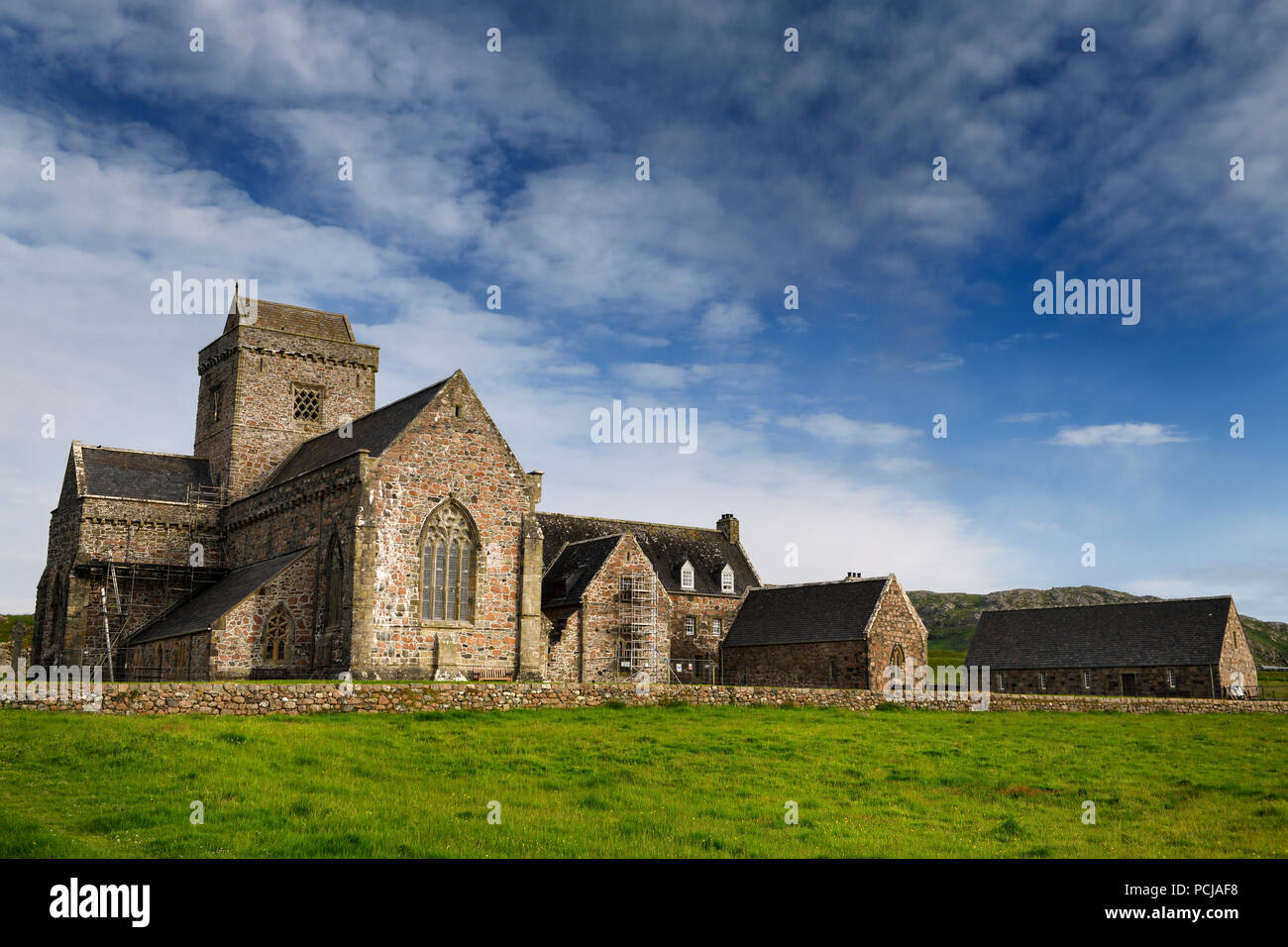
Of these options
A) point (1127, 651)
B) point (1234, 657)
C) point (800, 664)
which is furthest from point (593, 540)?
point (1234, 657)

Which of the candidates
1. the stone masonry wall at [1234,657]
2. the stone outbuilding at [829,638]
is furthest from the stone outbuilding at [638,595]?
the stone masonry wall at [1234,657]

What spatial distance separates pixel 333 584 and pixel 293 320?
22.0 metres

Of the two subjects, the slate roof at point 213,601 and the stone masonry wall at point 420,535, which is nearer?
the stone masonry wall at point 420,535

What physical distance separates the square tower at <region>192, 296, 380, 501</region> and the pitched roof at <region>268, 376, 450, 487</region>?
1.50m

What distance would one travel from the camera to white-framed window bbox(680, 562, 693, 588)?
61156mm

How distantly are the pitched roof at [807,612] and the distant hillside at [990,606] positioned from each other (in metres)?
93.4

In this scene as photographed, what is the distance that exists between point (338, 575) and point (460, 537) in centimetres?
457

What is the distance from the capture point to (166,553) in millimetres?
48906

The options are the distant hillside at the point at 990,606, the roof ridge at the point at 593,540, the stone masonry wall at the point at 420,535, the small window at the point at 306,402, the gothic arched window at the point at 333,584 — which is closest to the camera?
the stone masonry wall at the point at 420,535

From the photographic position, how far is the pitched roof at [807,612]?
5153 centimetres

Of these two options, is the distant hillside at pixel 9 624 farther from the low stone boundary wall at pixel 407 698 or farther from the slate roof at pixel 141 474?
the low stone boundary wall at pixel 407 698

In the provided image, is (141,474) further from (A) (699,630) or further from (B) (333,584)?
(A) (699,630)

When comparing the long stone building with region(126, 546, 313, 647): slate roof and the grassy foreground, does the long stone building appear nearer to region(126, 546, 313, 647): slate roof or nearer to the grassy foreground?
region(126, 546, 313, 647): slate roof
